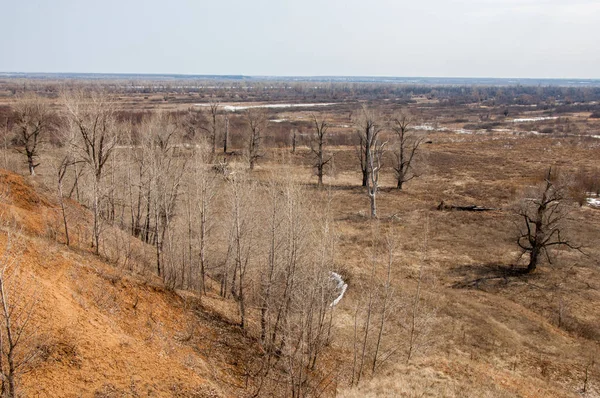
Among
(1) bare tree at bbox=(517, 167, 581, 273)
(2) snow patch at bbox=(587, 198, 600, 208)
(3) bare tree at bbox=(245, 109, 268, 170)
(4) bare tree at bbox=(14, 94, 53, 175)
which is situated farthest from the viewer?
(3) bare tree at bbox=(245, 109, 268, 170)

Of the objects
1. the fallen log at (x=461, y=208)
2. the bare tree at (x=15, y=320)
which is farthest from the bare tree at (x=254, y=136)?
the bare tree at (x=15, y=320)

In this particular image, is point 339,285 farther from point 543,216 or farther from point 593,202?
point 593,202

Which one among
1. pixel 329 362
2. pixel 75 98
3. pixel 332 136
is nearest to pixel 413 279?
pixel 329 362

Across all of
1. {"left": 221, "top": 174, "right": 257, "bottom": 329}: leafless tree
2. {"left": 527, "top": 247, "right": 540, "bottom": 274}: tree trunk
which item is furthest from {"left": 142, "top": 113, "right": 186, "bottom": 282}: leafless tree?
{"left": 527, "top": 247, "right": 540, "bottom": 274}: tree trunk

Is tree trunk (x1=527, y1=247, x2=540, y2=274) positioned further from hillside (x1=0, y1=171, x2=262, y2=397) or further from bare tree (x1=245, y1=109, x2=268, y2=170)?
bare tree (x1=245, y1=109, x2=268, y2=170)

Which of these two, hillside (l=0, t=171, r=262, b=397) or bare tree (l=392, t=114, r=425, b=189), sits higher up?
bare tree (l=392, t=114, r=425, b=189)

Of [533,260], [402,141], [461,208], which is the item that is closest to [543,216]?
[533,260]

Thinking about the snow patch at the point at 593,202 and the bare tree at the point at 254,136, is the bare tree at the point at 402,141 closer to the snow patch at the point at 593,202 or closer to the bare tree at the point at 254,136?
the snow patch at the point at 593,202

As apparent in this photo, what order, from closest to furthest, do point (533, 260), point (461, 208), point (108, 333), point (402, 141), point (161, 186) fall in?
1. point (108, 333)
2. point (161, 186)
3. point (533, 260)
4. point (461, 208)
5. point (402, 141)

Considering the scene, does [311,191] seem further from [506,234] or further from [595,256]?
[595,256]
